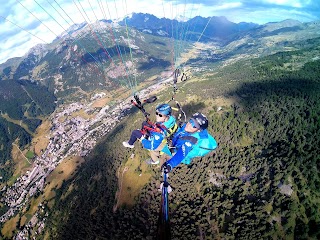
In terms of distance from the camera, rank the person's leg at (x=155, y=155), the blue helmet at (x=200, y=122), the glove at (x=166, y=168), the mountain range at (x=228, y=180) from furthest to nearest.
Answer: the mountain range at (x=228, y=180) → the person's leg at (x=155, y=155) → the blue helmet at (x=200, y=122) → the glove at (x=166, y=168)

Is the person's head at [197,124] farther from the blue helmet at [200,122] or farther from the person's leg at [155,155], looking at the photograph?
the person's leg at [155,155]

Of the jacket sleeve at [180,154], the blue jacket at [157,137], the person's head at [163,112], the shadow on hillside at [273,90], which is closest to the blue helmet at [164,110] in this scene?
the person's head at [163,112]

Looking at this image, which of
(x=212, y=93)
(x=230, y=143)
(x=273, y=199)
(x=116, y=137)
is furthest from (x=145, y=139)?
(x=212, y=93)

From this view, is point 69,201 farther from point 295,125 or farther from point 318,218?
point 295,125

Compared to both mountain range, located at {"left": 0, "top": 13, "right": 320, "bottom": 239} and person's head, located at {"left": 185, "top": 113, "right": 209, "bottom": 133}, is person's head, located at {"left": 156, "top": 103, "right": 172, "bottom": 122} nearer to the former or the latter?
person's head, located at {"left": 185, "top": 113, "right": 209, "bottom": 133}

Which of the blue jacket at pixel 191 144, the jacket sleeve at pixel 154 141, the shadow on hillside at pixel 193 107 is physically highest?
the blue jacket at pixel 191 144

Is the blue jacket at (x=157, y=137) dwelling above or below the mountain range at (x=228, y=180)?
above

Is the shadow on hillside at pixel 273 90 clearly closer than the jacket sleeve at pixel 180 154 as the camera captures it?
No

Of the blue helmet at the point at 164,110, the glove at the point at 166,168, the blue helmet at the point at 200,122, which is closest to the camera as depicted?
Result: the glove at the point at 166,168

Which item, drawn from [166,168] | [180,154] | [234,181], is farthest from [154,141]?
[234,181]
